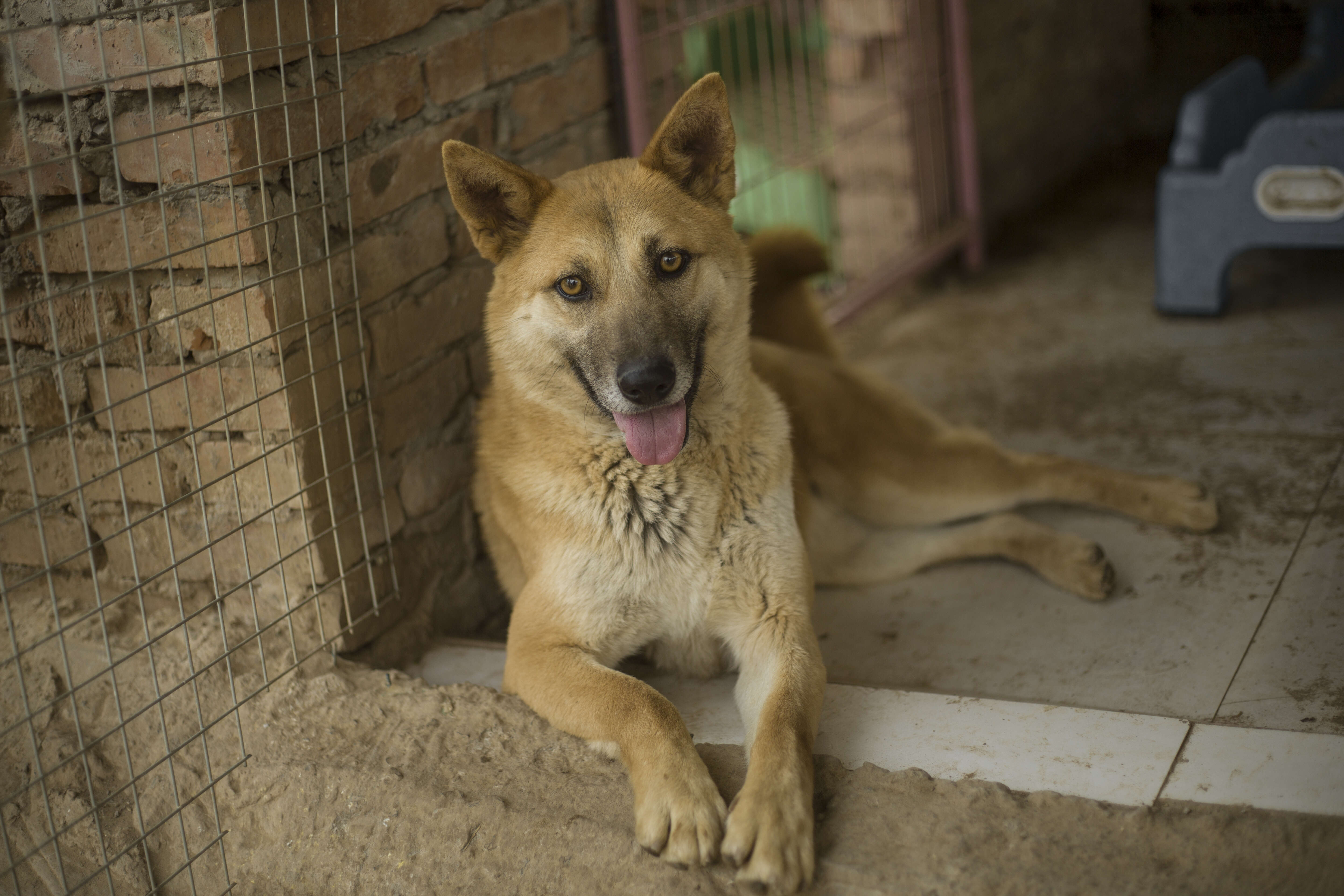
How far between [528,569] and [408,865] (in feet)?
2.29

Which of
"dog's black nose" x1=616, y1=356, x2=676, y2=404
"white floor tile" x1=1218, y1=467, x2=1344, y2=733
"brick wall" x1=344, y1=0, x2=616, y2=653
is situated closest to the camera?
"dog's black nose" x1=616, y1=356, x2=676, y2=404

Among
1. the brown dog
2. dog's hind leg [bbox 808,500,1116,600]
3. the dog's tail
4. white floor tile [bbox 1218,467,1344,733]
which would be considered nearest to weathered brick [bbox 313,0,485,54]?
the brown dog

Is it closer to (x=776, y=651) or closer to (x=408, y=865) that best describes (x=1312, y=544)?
(x=776, y=651)

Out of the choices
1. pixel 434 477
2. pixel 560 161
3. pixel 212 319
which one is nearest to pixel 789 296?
pixel 560 161

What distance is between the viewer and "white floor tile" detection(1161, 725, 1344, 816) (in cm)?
184

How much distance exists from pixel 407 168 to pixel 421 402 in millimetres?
580

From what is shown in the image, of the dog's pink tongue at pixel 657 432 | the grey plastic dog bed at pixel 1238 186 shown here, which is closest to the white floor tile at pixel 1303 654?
the dog's pink tongue at pixel 657 432

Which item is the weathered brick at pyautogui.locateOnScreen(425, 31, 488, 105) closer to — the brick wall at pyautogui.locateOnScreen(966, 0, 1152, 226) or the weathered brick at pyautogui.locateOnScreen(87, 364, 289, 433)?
the weathered brick at pyautogui.locateOnScreen(87, 364, 289, 433)

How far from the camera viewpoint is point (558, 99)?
313 centimetres

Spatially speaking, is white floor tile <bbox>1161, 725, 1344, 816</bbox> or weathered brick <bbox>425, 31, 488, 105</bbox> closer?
white floor tile <bbox>1161, 725, 1344, 816</bbox>

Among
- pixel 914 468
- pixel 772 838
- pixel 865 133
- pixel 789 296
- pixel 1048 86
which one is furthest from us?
pixel 1048 86

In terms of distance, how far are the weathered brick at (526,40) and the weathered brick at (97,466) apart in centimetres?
127

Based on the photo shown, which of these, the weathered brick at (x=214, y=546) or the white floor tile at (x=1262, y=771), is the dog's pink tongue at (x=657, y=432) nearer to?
the weathered brick at (x=214, y=546)

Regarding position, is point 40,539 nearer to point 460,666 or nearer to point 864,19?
point 460,666
